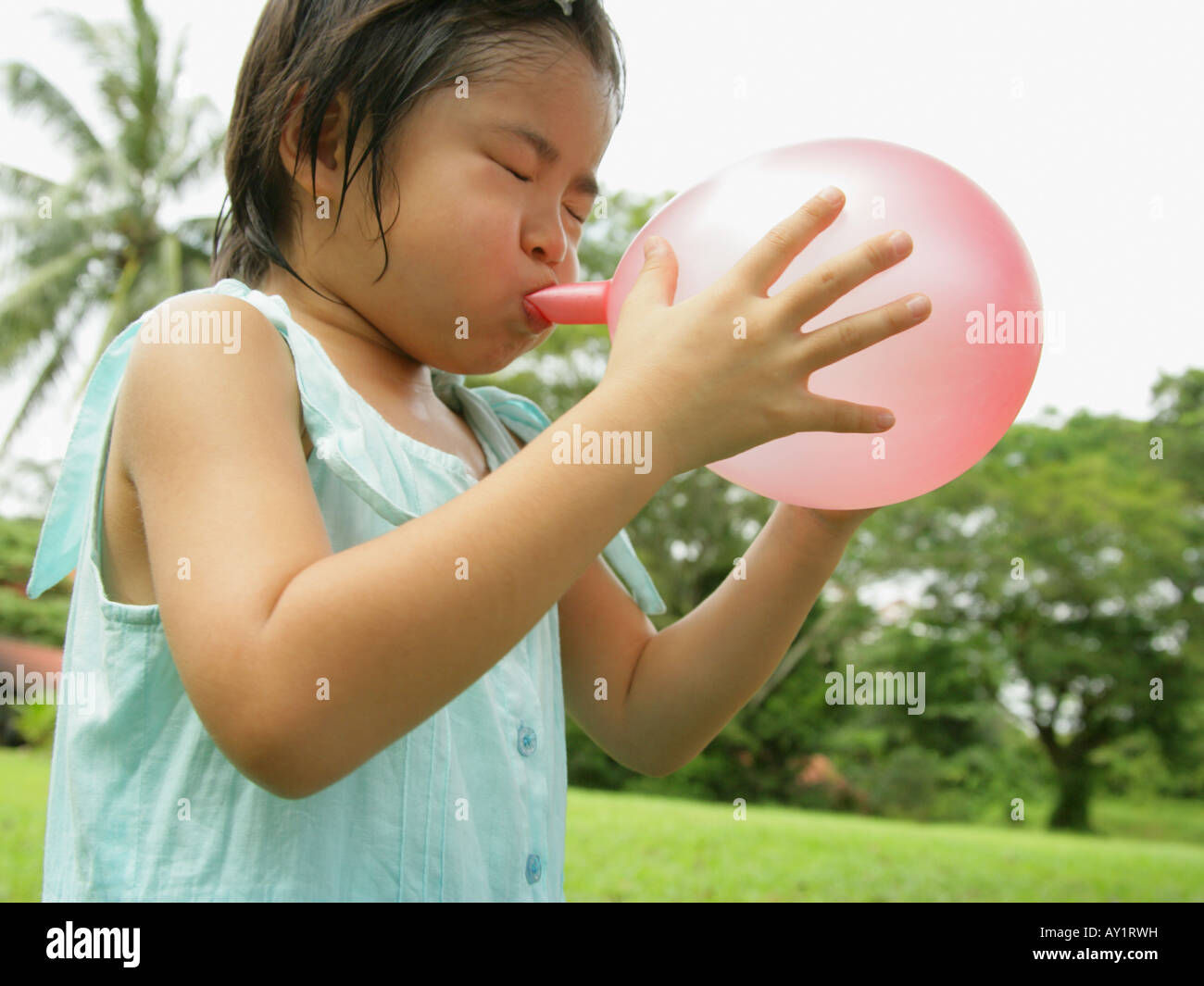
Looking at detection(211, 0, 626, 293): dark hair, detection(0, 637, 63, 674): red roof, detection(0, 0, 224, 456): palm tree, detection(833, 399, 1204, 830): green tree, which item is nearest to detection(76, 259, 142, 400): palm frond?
detection(0, 0, 224, 456): palm tree

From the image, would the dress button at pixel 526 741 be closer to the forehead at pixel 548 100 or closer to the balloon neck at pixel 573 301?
the balloon neck at pixel 573 301

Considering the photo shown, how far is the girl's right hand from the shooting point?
877 millimetres

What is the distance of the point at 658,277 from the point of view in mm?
980

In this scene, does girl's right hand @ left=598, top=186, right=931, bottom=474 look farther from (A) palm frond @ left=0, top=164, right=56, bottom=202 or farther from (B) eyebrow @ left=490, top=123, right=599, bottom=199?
(A) palm frond @ left=0, top=164, right=56, bottom=202

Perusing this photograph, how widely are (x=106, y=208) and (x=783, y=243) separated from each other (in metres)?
16.6

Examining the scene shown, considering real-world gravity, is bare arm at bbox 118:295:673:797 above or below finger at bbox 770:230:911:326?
below

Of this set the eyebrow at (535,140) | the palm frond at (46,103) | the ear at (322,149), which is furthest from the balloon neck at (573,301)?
the palm frond at (46,103)

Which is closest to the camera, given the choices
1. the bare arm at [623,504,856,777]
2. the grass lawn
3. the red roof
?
the bare arm at [623,504,856,777]

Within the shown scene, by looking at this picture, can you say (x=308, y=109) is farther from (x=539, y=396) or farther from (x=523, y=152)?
(x=539, y=396)

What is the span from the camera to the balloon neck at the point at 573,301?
117cm

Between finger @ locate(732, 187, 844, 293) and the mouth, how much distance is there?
35 cm

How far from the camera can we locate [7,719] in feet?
43.9

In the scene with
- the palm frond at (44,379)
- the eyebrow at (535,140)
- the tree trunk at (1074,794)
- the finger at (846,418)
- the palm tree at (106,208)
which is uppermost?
the palm tree at (106,208)

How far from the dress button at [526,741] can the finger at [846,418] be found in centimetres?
51
